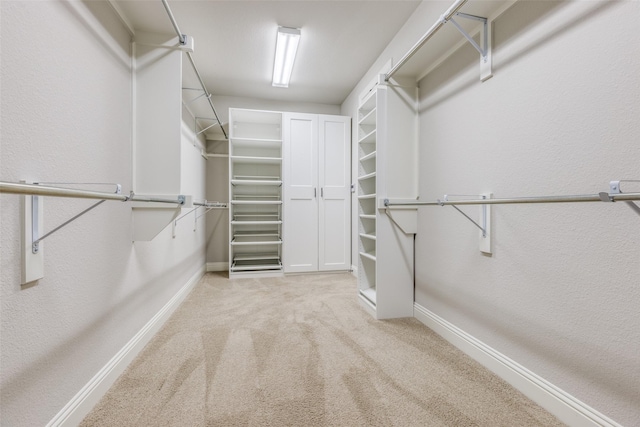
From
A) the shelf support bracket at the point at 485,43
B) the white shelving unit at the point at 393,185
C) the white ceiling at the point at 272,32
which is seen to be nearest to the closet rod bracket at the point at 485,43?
the shelf support bracket at the point at 485,43

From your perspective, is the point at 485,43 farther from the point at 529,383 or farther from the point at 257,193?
the point at 257,193

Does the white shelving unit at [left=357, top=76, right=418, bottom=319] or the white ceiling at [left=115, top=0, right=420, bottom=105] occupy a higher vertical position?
the white ceiling at [left=115, top=0, right=420, bottom=105]

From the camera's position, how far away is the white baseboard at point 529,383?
1.04 meters

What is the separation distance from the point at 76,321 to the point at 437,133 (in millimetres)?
2303

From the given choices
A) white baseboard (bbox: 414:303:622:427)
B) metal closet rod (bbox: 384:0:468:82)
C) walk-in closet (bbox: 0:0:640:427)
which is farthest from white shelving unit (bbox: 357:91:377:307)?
white baseboard (bbox: 414:303:622:427)

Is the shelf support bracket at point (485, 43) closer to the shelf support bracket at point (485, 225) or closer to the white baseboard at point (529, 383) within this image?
the shelf support bracket at point (485, 225)

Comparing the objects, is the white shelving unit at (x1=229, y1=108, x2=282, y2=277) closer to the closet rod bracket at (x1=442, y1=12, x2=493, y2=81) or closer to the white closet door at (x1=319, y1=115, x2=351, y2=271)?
the white closet door at (x1=319, y1=115, x2=351, y2=271)

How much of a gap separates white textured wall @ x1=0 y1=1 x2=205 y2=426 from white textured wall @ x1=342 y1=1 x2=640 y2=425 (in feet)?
6.50

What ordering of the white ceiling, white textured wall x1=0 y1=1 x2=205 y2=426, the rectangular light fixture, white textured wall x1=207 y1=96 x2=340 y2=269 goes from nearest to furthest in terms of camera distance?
white textured wall x1=0 y1=1 x2=205 y2=426 → the white ceiling → the rectangular light fixture → white textured wall x1=207 y1=96 x2=340 y2=269

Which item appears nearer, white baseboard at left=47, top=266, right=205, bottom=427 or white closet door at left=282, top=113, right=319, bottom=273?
white baseboard at left=47, top=266, right=205, bottom=427

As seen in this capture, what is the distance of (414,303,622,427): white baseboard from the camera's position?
104 centimetres

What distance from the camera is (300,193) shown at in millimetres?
3600

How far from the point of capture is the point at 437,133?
1.96 meters

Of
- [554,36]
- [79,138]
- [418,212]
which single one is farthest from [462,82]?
[79,138]
